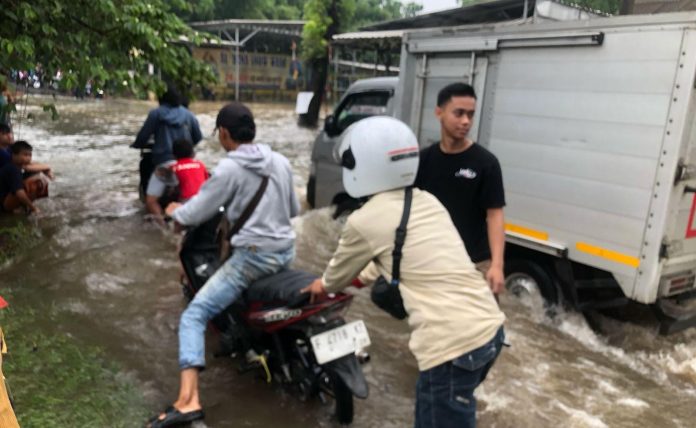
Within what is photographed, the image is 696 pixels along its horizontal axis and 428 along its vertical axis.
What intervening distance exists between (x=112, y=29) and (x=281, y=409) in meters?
4.20

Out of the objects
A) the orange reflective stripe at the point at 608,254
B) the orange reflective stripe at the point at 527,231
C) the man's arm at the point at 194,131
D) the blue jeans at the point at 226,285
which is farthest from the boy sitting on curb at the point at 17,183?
the orange reflective stripe at the point at 608,254

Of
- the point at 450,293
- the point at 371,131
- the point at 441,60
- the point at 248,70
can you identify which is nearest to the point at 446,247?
the point at 450,293

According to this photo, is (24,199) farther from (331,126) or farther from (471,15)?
(471,15)

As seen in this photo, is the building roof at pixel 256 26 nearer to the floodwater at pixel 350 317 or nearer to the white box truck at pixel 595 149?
the floodwater at pixel 350 317

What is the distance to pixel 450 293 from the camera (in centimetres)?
204

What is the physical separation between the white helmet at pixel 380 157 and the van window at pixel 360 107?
4527mm

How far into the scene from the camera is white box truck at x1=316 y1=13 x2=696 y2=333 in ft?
12.5

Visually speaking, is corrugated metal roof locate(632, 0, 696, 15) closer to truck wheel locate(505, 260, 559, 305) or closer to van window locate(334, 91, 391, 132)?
truck wheel locate(505, 260, 559, 305)

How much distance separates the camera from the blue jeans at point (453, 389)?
2043mm

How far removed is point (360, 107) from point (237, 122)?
3924 millimetres

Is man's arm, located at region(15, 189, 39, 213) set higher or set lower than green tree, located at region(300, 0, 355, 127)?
lower

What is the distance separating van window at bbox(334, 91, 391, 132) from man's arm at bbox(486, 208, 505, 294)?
11.7 ft

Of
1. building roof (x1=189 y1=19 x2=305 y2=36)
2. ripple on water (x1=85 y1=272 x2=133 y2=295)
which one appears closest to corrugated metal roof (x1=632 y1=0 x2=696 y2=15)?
ripple on water (x1=85 y1=272 x2=133 y2=295)

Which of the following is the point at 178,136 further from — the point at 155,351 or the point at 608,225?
the point at 608,225
